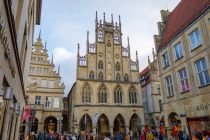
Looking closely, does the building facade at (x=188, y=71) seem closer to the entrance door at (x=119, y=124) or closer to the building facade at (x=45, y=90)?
the entrance door at (x=119, y=124)

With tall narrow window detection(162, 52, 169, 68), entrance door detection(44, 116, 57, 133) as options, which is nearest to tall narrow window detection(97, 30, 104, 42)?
entrance door detection(44, 116, 57, 133)

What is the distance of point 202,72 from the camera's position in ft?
42.3

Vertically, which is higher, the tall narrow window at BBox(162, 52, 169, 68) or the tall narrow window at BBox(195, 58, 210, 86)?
the tall narrow window at BBox(162, 52, 169, 68)

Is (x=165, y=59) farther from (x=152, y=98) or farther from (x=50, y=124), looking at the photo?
(x=50, y=124)

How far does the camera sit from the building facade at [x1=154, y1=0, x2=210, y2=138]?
12375 mm

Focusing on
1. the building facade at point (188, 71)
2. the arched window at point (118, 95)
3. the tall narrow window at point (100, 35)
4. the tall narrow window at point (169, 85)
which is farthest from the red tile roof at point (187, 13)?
the tall narrow window at point (100, 35)

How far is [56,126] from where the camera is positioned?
32688mm

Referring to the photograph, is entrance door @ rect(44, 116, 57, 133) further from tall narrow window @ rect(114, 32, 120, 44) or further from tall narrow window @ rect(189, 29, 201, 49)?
tall narrow window @ rect(189, 29, 201, 49)

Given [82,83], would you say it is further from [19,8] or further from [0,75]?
[0,75]

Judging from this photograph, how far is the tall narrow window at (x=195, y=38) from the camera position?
13453mm

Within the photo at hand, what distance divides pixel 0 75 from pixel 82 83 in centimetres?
2709

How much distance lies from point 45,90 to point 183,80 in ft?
80.0

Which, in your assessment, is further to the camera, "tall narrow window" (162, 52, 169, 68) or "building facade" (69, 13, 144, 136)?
"building facade" (69, 13, 144, 136)

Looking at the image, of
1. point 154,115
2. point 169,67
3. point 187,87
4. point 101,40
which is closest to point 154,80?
point 154,115
